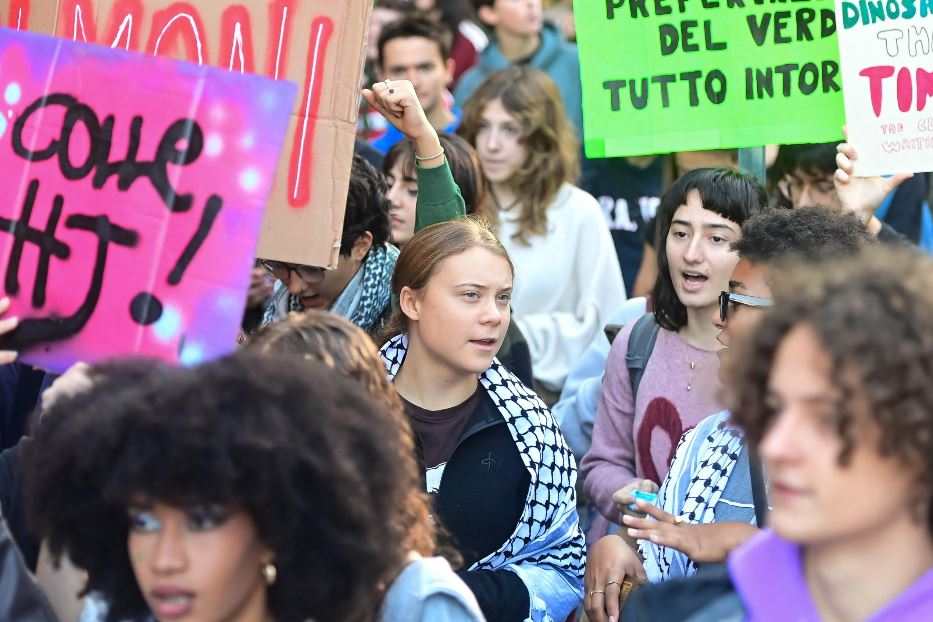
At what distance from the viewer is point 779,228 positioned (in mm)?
3650

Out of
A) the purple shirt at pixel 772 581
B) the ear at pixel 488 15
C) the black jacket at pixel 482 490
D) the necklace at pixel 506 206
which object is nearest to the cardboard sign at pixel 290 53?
the black jacket at pixel 482 490

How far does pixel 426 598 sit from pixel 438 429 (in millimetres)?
1206

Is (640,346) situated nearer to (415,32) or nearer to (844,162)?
(844,162)

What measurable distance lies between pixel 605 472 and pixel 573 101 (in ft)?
11.5

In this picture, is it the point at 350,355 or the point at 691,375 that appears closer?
the point at 350,355

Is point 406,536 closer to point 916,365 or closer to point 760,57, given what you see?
point 916,365

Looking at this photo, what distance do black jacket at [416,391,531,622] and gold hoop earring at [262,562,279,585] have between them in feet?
3.86

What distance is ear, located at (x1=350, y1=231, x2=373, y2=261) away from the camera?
15.0ft

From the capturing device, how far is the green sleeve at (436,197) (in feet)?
13.9

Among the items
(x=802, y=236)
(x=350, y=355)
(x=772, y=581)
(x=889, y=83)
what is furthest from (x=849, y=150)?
(x=772, y=581)

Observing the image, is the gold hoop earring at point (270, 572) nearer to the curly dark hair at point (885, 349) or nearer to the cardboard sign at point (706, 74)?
the curly dark hair at point (885, 349)

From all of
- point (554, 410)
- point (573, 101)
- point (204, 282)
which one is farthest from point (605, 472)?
point (573, 101)

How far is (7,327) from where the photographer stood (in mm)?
2963

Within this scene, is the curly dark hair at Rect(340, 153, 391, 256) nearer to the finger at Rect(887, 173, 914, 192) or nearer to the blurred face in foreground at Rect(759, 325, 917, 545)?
the finger at Rect(887, 173, 914, 192)
